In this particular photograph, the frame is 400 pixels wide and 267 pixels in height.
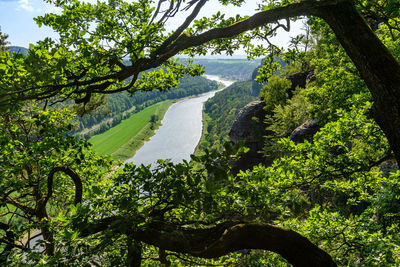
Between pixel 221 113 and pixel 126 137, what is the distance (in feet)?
214

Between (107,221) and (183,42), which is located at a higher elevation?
(183,42)

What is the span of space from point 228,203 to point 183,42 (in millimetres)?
2643

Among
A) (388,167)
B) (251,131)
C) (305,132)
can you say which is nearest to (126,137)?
(251,131)

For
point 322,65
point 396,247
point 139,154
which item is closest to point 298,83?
point 322,65

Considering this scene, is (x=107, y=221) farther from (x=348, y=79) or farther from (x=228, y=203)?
(x=348, y=79)

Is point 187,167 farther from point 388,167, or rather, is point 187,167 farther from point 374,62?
point 388,167

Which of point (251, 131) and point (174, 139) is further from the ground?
point (251, 131)

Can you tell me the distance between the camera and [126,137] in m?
160

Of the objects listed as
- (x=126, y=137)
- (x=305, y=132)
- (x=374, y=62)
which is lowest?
(x=126, y=137)

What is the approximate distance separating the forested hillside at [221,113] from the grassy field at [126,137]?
3654 centimetres

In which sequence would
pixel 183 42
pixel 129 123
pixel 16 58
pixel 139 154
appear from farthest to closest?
pixel 129 123 → pixel 139 154 → pixel 183 42 → pixel 16 58

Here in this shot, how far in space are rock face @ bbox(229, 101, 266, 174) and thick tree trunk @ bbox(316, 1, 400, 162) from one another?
111 feet

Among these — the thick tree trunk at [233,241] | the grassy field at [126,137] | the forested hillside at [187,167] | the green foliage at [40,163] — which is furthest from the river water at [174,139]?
the thick tree trunk at [233,241]

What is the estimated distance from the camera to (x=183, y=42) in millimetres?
3893
